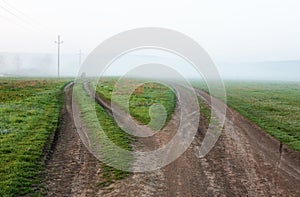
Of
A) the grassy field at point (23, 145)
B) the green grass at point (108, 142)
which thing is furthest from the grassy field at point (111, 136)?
the grassy field at point (23, 145)

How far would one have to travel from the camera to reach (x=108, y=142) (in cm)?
1407

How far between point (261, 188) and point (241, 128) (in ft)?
29.7

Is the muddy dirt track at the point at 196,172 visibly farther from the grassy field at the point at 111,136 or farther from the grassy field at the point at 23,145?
the grassy field at the point at 23,145

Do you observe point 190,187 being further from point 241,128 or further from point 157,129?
point 241,128

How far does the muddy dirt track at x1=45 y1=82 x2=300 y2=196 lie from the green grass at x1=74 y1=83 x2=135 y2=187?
0.35m

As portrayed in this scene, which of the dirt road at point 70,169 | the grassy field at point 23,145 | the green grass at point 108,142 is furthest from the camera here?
the green grass at point 108,142

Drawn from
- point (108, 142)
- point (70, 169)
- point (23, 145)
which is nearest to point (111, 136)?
point (108, 142)

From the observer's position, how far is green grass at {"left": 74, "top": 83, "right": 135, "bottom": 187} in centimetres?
1027

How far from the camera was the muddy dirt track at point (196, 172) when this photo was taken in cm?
902

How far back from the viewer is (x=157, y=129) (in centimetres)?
1698

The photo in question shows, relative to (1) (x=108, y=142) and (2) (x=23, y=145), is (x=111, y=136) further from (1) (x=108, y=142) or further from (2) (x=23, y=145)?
(2) (x=23, y=145)

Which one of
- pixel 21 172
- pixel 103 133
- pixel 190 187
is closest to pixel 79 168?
pixel 21 172

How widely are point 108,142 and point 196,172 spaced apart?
4.87m

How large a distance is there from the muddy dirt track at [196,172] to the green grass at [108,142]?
35 cm
